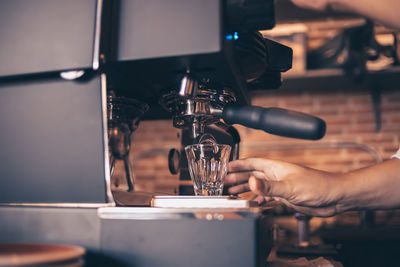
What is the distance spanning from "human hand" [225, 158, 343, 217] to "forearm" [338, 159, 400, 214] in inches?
1.0

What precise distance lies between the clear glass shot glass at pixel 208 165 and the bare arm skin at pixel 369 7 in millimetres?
339

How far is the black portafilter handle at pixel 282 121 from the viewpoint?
1.67 ft

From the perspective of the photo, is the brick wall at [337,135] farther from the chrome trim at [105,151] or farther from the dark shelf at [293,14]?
the chrome trim at [105,151]

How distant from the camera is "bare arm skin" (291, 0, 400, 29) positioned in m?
0.72

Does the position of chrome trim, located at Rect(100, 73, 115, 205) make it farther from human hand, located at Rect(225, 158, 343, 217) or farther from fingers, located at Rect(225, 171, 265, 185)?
fingers, located at Rect(225, 171, 265, 185)

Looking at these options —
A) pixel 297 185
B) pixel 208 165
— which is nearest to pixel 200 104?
pixel 208 165

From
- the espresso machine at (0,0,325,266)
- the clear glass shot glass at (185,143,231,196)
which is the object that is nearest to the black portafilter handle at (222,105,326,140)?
the espresso machine at (0,0,325,266)

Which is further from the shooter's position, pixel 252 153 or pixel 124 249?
pixel 252 153

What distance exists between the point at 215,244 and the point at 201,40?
0.91 ft

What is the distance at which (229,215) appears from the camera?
0.50m

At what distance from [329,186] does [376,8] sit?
36 cm

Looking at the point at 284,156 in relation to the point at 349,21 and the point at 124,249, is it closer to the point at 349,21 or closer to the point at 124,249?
the point at 349,21

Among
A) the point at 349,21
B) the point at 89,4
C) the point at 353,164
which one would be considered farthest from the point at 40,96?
the point at 349,21

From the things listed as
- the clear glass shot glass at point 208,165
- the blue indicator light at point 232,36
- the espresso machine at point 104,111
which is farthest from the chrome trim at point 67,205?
the blue indicator light at point 232,36
